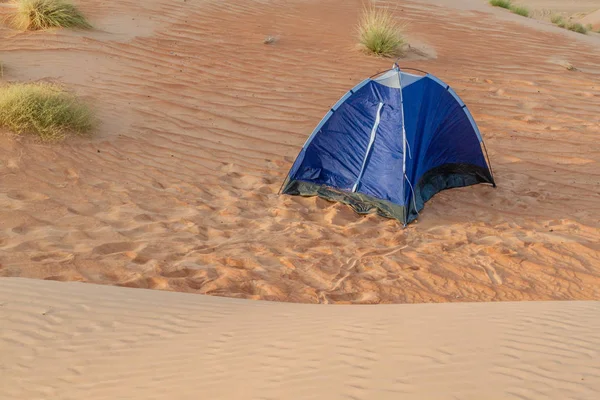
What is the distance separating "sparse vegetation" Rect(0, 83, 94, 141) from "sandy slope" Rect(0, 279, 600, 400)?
3.28 m

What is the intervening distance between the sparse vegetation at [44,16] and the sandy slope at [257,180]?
0.30m

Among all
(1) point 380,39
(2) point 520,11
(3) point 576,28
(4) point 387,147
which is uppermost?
(2) point 520,11

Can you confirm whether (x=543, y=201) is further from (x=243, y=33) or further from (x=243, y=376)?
(x=243, y=33)

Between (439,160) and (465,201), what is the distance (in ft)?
1.80

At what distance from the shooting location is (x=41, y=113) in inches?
332

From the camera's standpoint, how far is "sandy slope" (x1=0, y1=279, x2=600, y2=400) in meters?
3.77

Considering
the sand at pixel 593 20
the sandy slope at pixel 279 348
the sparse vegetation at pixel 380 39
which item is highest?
the sand at pixel 593 20

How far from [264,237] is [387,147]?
179 centimetres

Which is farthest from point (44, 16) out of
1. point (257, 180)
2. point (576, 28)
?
point (576, 28)

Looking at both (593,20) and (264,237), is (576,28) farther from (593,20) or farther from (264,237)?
(264,237)

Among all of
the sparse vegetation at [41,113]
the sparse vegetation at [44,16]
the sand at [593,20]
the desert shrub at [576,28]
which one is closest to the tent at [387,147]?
the sparse vegetation at [41,113]

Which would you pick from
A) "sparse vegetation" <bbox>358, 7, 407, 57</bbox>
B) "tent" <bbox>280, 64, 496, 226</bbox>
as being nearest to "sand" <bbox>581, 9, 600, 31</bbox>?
"sparse vegetation" <bbox>358, 7, 407, 57</bbox>

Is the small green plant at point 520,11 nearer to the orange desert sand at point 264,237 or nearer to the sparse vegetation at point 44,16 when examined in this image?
the orange desert sand at point 264,237

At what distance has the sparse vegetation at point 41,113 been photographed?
8.38 metres
